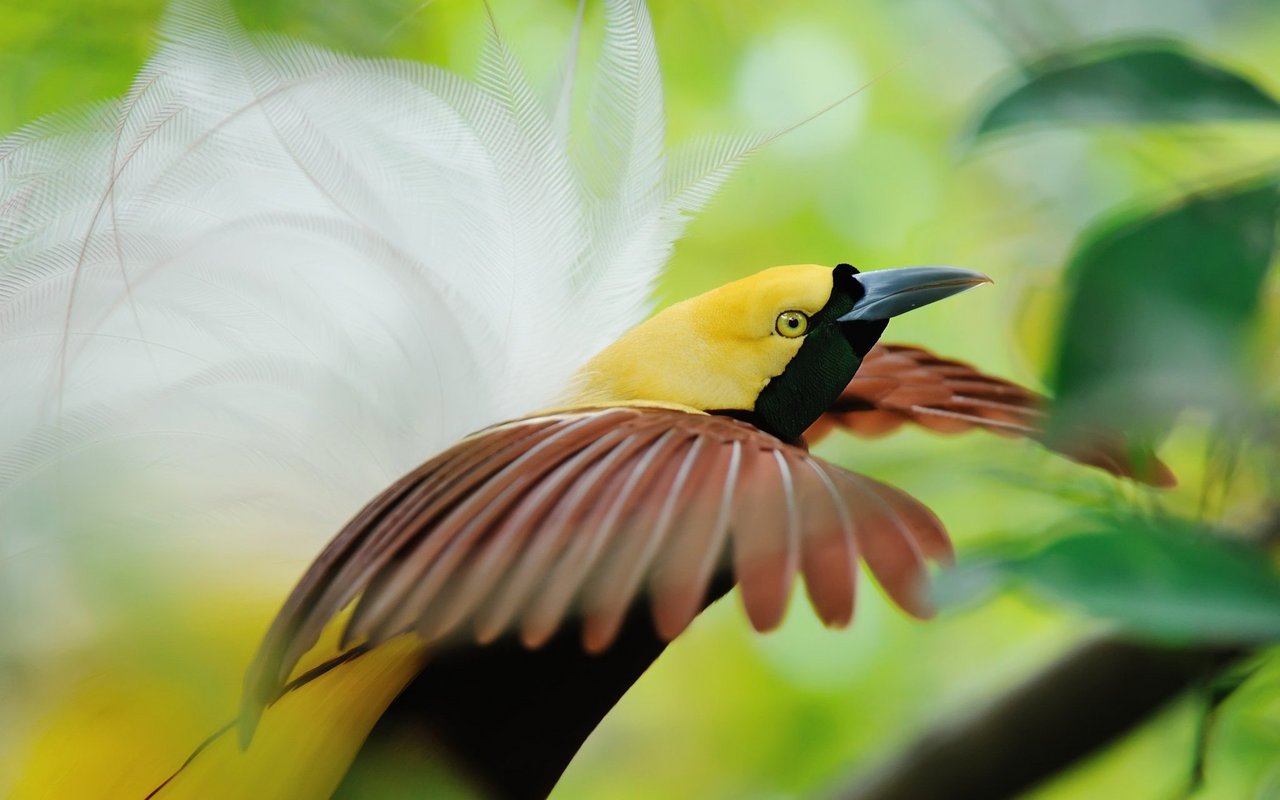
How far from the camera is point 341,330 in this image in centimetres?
92

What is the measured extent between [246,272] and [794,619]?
3.09 feet

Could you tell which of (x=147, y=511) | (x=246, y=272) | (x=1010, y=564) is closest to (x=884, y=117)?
(x=246, y=272)

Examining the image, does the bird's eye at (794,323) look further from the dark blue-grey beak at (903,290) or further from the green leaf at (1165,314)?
the green leaf at (1165,314)

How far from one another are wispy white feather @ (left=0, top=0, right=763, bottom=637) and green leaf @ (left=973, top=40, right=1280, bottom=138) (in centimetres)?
42

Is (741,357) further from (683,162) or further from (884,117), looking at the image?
(884,117)

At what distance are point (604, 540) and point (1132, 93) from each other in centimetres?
32

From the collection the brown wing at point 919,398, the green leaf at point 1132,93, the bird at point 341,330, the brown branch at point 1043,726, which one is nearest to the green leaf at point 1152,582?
the green leaf at point 1132,93

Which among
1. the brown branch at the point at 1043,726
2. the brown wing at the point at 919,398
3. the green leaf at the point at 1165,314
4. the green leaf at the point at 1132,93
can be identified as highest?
the green leaf at the point at 1132,93

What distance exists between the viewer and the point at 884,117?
1695 millimetres

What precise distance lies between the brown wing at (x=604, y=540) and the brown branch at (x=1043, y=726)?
377 millimetres

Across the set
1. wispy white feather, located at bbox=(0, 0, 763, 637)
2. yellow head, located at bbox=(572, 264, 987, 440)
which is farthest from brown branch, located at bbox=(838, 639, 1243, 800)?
wispy white feather, located at bbox=(0, 0, 763, 637)

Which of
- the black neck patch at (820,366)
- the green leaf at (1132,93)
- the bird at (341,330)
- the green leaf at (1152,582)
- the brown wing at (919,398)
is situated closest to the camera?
the green leaf at (1152,582)

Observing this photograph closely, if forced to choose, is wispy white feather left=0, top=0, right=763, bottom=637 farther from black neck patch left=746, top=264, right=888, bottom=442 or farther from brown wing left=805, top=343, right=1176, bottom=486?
brown wing left=805, top=343, right=1176, bottom=486

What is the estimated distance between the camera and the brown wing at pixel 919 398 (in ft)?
3.47
